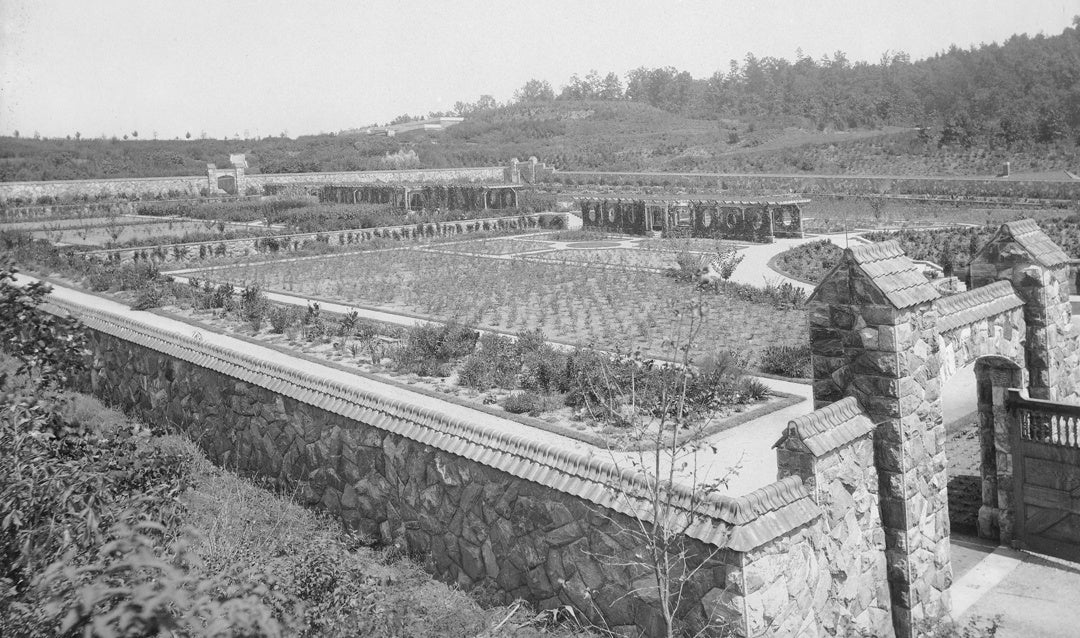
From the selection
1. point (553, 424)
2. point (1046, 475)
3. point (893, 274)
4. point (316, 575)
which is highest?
point (893, 274)

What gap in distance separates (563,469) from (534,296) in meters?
15.0

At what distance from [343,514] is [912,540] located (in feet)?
18.0

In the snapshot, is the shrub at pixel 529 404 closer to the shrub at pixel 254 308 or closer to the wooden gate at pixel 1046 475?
the wooden gate at pixel 1046 475

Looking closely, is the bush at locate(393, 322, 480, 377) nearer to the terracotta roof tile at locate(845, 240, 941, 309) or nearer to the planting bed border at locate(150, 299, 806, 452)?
the planting bed border at locate(150, 299, 806, 452)

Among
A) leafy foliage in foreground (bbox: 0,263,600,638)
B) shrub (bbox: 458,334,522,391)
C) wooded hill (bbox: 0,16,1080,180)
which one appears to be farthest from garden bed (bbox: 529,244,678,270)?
wooded hill (bbox: 0,16,1080,180)

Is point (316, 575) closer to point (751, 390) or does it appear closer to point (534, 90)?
point (751, 390)

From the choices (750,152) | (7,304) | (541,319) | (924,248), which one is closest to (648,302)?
(541,319)

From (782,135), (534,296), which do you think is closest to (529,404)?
(534,296)

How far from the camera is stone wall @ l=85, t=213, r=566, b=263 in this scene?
101 ft

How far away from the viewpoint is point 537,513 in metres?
7.58

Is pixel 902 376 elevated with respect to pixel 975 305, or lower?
lower

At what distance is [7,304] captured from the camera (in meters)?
5.95

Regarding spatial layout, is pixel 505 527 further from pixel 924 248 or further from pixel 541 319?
pixel 924 248

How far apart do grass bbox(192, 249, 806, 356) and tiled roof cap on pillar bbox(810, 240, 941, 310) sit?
647 cm
